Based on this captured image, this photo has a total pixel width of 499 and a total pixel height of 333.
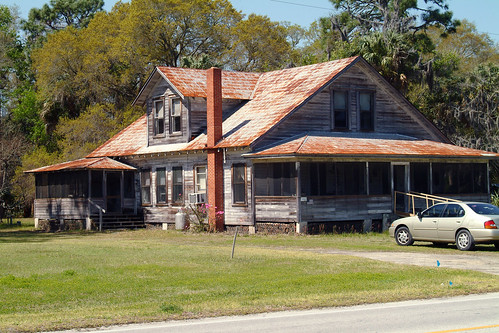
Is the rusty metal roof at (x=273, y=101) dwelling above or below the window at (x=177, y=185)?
above

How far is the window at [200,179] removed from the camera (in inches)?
1375

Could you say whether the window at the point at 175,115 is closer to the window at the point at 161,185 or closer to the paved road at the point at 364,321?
the window at the point at 161,185

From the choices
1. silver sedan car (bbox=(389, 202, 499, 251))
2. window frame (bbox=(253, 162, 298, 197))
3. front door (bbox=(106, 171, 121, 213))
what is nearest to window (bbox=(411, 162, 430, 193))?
window frame (bbox=(253, 162, 298, 197))

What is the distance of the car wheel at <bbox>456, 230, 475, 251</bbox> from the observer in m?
22.1

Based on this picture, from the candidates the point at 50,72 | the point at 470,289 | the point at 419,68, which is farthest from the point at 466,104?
the point at 470,289

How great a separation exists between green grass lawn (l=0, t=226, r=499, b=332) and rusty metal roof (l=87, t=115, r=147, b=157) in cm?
1736

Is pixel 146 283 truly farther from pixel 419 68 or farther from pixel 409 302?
pixel 419 68

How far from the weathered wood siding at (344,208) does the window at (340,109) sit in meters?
4.05

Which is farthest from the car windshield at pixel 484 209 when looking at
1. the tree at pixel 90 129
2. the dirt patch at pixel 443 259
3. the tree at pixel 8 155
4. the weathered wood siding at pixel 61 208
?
the tree at pixel 90 129

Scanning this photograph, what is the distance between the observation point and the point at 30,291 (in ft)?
47.7

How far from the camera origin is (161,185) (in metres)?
→ 37.8

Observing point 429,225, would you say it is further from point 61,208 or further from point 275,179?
point 61,208

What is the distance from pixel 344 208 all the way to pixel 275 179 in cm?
322

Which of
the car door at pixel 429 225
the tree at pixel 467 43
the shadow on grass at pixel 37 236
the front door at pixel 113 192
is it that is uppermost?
the tree at pixel 467 43
